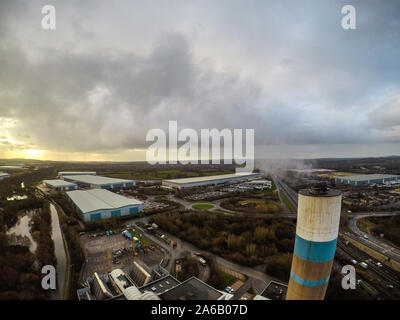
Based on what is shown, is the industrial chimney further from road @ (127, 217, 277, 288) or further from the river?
the river

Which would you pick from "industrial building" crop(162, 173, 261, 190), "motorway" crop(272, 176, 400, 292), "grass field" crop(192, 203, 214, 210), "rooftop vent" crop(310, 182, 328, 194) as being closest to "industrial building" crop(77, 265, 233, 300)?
"rooftop vent" crop(310, 182, 328, 194)

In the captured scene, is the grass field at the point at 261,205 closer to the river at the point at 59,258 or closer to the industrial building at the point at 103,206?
the industrial building at the point at 103,206

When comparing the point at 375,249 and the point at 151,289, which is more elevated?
the point at 151,289

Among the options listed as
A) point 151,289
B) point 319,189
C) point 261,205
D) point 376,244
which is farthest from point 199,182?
point 319,189

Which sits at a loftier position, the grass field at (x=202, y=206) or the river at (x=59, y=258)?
the river at (x=59, y=258)

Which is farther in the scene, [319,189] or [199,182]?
[199,182]

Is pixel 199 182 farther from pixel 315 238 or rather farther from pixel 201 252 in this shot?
pixel 315 238

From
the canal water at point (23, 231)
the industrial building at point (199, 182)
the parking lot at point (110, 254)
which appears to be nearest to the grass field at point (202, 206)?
the parking lot at point (110, 254)
